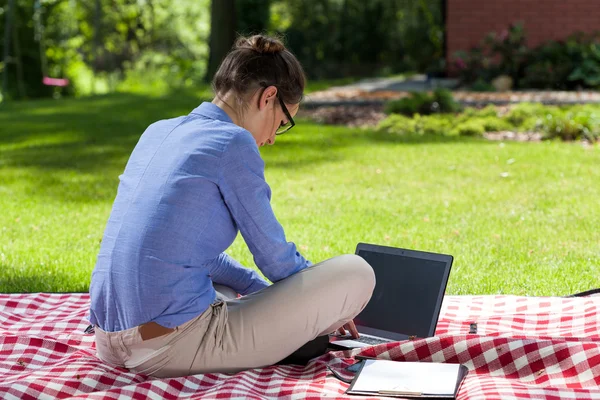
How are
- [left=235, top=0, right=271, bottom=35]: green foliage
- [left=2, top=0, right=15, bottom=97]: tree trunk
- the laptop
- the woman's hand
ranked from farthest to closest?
[left=235, top=0, right=271, bottom=35]: green foliage < [left=2, top=0, right=15, bottom=97]: tree trunk < the laptop < the woman's hand

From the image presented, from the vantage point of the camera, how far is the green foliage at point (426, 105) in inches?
451

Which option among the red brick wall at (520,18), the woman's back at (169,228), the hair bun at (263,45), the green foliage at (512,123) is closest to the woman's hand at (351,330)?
the woman's back at (169,228)

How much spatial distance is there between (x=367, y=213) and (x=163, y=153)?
381 cm

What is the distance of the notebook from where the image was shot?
9.89 feet

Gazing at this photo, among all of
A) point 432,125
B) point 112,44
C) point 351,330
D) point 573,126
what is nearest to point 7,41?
point 432,125

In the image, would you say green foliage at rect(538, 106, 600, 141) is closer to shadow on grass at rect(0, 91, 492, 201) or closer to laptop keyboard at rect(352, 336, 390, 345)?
shadow on grass at rect(0, 91, 492, 201)

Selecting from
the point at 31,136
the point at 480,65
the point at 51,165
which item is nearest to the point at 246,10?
the point at 480,65

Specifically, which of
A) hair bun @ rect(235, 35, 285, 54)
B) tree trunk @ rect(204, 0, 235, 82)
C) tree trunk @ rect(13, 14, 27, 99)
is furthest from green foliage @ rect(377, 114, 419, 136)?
tree trunk @ rect(13, 14, 27, 99)

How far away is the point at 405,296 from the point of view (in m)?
3.72

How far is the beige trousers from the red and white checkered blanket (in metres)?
0.07

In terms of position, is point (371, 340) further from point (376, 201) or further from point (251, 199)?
point (376, 201)

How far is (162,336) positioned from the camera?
10.1 feet

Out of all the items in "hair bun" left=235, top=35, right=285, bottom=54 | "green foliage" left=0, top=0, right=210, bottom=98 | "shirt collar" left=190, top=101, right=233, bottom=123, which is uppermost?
"hair bun" left=235, top=35, right=285, bottom=54

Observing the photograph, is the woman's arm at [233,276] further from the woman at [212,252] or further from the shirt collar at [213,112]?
the shirt collar at [213,112]
